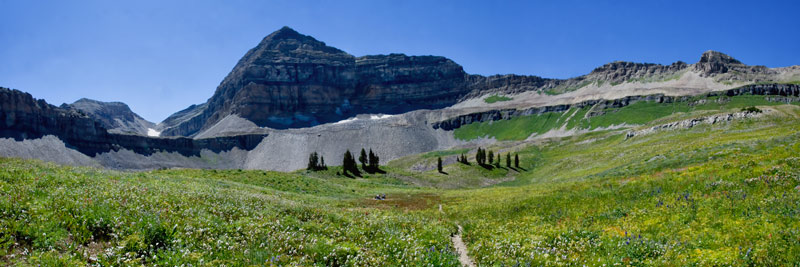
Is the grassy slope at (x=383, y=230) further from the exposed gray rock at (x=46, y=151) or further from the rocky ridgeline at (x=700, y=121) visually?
the exposed gray rock at (x=46, y=151)

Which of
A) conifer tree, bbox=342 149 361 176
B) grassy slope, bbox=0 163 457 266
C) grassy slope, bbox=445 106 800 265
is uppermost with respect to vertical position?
grassy slope, bbox=0 163 457 266

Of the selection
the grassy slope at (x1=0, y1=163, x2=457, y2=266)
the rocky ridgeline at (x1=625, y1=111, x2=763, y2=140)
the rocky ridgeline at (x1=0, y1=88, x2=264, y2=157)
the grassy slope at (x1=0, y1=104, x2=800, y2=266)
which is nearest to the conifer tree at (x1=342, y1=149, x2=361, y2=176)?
the grassy slope at (x1=0, y1=104, x2=800, y2=266)

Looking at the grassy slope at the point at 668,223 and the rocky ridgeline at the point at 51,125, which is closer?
the grassy slope at the point at 668,223

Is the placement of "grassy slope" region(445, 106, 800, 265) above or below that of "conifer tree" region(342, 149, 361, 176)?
above

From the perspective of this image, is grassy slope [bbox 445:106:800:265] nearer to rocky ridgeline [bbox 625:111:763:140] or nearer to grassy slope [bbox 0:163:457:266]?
grassy slope [bbox 0:163:457:266]

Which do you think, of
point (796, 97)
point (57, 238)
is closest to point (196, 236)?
point (57, 238)

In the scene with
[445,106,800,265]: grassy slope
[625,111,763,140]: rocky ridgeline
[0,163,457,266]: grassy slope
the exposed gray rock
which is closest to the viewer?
[0,163,457,266]: grassy slope

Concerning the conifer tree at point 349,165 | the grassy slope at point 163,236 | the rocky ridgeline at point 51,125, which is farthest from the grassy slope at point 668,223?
the rocky ridgeline at point 51,125

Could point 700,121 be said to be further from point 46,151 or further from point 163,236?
point 46,151

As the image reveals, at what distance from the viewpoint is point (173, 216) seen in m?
11.6

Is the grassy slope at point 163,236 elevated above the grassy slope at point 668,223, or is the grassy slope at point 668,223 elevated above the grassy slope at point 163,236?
the grassy slope at point 163,236

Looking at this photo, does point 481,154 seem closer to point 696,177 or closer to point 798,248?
point 696,177

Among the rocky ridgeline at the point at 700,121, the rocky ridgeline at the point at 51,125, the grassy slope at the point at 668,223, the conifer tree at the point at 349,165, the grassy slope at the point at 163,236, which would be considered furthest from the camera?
the rocky ridgeline at the point at 51,125

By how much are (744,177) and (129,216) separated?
25978mm
